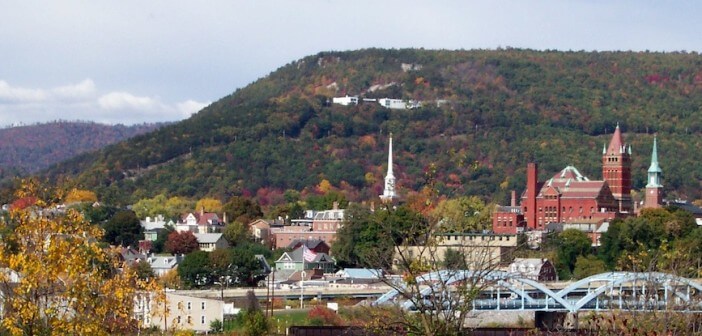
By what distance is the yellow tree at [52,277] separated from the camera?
26.4 metres

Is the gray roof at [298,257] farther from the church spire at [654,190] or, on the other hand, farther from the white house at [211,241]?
the church spire at [654,190]

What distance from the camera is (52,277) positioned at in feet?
86.8

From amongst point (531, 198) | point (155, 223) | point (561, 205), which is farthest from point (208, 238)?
point (561, 205)

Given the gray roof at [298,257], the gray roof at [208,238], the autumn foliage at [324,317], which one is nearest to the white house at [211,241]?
the gray roof at [208,238]

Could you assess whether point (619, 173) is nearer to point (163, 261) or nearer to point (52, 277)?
point (163, 261)

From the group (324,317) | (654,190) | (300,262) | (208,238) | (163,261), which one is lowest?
(324,317)

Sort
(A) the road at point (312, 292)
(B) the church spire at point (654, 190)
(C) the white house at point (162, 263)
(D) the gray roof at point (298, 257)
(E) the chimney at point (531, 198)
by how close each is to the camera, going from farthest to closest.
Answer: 1. (B) the church spire at point (654, 190)
2. (E) the chimney at point (531, 198)
3. (D) the gray roof at point (298, 257)
4. (C) the white house at point (162, 263)
5. (A) the road at point (312, 292)

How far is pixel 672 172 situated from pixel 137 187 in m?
58.0

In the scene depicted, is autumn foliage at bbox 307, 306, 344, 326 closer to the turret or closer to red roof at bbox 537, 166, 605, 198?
red roof at bbox 537, 166, 605, 198

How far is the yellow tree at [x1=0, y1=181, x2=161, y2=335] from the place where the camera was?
26.4m

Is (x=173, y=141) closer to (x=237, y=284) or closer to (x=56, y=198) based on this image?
(x=237, y=284)

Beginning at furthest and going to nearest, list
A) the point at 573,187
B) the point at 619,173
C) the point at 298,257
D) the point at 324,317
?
the point at 619,173, the point at 573,187, the point at 298,257, the point at 324,317

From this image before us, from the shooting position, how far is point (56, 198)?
89.6 feet

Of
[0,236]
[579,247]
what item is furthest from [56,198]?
[579,247]
